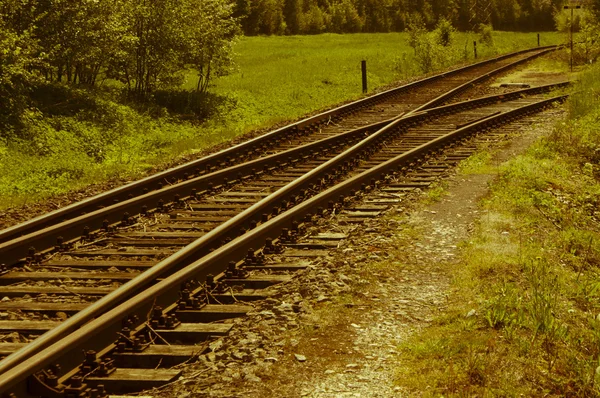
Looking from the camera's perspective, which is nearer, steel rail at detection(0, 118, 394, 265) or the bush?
steel rail at detection(0, 118, 394, 265)

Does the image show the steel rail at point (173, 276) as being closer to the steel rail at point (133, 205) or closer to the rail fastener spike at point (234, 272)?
the rail fastener spike at point (234, 272)

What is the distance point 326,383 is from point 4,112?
13.7m

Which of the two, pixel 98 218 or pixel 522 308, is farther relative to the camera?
pixel 98 218

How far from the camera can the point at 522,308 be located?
6.18 m

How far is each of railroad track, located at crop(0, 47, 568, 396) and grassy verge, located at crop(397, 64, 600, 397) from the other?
5.49 ft

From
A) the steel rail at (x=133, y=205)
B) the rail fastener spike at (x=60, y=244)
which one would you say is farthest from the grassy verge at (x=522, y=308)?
the rail fastener spike at (x=60, y=244)

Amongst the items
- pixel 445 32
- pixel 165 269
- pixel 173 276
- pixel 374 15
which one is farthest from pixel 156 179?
pixel 374 15

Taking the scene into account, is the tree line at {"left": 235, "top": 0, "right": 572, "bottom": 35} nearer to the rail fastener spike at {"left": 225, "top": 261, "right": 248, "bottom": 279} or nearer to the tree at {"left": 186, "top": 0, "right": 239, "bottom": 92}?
the tree at {"left": 186, "top": 0, "right": 239, "bottom": 92}

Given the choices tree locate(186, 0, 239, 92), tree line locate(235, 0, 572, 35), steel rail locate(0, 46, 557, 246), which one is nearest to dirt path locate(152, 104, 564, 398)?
steel rail locate(0, 46, 557, 246)

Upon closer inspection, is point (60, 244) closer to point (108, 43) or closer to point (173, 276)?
point (173, 276)

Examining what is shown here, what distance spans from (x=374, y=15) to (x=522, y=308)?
89591 mm

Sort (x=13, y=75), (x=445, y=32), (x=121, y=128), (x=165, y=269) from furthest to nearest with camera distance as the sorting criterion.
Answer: (x=445, y=32), (x=121, y=128), (x=13, y=75), (x=165, y=269)

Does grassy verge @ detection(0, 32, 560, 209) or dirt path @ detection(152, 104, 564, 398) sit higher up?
grassy verge @ detection(0, 32, 560, 209)

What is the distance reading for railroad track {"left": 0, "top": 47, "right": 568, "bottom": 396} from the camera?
17.6 ft
